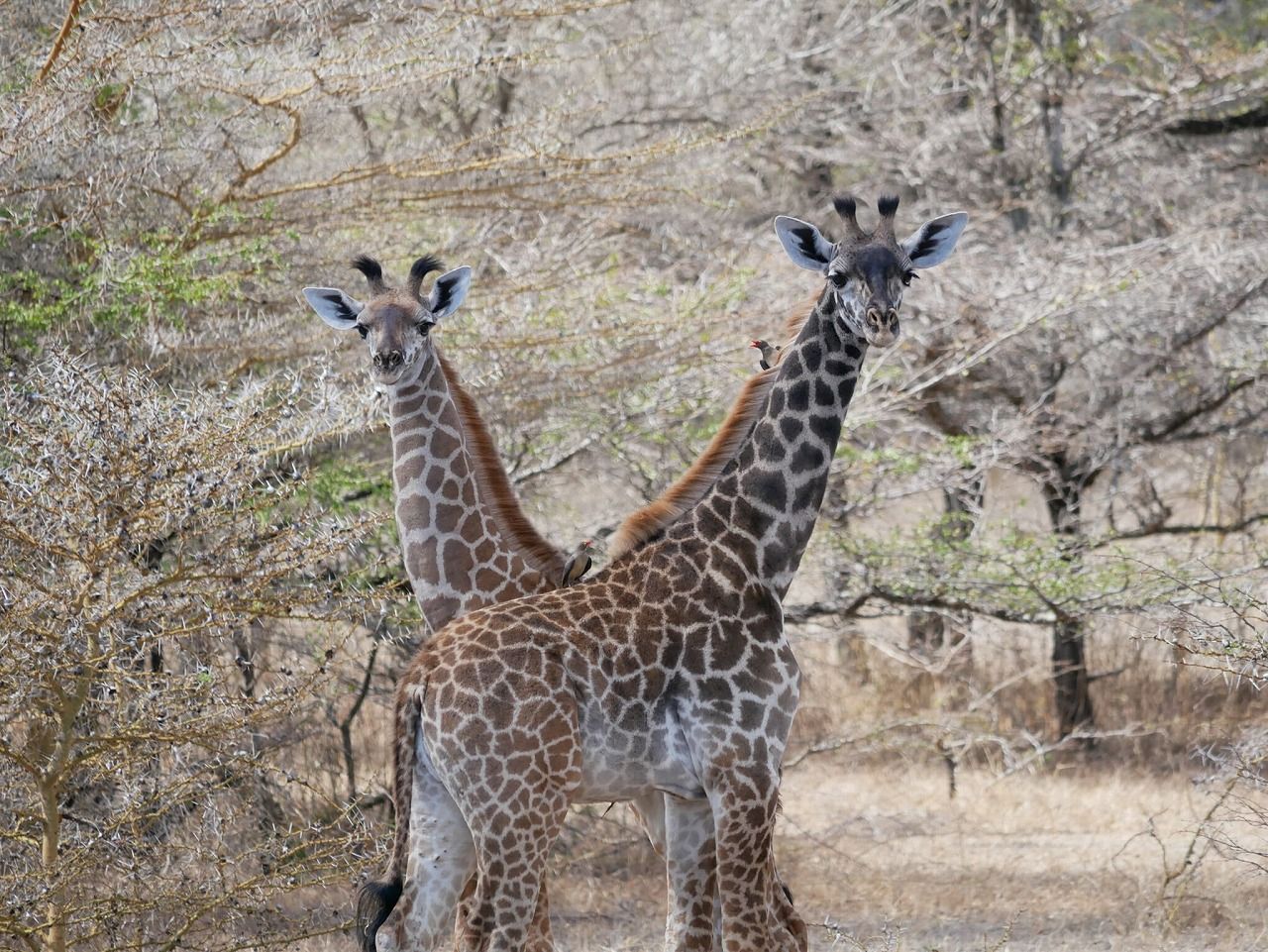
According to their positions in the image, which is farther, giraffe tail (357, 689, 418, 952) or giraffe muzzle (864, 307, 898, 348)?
giraffe muzzle (864, 307, 898, 348)

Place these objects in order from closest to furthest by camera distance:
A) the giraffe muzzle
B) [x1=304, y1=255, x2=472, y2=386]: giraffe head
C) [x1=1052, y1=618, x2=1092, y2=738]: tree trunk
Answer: the giraffe muzzle → [x1=304, y1=255, x2=472, y2=386]: giraffe head → [x1=1052, y1=618, x2=1092, y2=738]: tree trunk

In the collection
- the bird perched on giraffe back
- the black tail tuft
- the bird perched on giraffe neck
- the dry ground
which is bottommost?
the dry ground

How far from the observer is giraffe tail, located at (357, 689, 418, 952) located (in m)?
5.31

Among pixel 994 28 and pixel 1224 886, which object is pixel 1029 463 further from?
pixel 1224 886

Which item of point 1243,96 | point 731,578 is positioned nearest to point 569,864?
point 731,578

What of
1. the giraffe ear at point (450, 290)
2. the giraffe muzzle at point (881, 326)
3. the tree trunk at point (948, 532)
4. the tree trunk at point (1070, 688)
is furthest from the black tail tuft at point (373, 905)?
the tree trunk at point (1070, 688)

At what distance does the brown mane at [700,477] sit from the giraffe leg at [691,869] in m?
0.94

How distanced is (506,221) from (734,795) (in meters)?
6.80

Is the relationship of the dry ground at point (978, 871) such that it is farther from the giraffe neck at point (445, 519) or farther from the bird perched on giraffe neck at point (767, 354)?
the bird perched on giraffe neck at point (767, 354)

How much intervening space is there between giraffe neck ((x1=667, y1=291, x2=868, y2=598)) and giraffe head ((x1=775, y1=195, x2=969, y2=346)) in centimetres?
15

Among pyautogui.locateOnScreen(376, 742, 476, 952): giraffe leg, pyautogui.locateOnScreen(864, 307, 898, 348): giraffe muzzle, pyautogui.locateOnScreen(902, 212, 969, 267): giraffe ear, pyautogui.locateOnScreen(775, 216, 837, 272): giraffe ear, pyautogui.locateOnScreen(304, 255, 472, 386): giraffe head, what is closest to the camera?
pyautogui.locateOnScreen(376, 742, 476, 952): giraffe leg

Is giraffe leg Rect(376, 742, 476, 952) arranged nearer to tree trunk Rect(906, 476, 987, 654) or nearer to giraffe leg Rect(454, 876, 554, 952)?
giraffe leg Rect(454, 876, 554, 952)

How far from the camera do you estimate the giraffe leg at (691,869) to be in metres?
5.99

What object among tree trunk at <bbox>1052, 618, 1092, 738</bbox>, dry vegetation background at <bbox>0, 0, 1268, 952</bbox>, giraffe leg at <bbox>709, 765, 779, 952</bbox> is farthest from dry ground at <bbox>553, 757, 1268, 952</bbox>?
giraffe leg at <bbox>709, 765, 779, 952</bbox>
